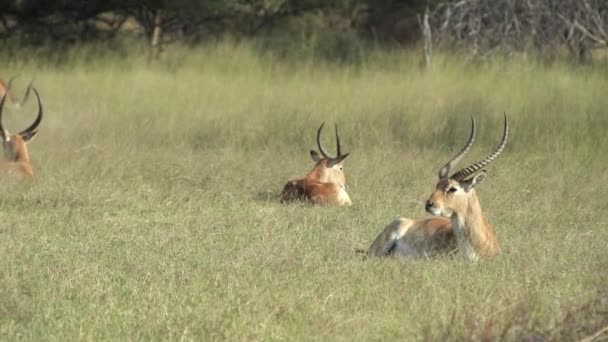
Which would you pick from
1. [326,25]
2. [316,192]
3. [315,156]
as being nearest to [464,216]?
[316,192]

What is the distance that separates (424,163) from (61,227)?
133 inches

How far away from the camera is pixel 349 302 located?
5453 millimetres

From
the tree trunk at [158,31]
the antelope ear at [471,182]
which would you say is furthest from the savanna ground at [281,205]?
the tree trunk at [158,31]

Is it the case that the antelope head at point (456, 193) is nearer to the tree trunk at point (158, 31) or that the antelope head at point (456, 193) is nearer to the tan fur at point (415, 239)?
the tan fur at point (415, 239)

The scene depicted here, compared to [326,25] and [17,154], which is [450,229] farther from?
[326,25]

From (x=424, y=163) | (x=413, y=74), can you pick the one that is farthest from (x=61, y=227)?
(x=413, y=74)

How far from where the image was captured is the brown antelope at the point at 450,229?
6.71 metres

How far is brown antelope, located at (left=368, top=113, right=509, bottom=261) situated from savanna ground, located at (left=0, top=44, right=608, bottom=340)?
0.19 m

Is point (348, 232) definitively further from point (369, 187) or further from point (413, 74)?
point (413, 74)

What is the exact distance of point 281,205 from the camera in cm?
868

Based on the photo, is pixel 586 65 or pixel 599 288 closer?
A: pixel 599 288

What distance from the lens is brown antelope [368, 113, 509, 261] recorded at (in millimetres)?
6711

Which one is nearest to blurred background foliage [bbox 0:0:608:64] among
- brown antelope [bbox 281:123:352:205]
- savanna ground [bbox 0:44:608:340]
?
savanna ground [bbox 0:44:608:340]

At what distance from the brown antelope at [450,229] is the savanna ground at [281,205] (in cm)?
19
